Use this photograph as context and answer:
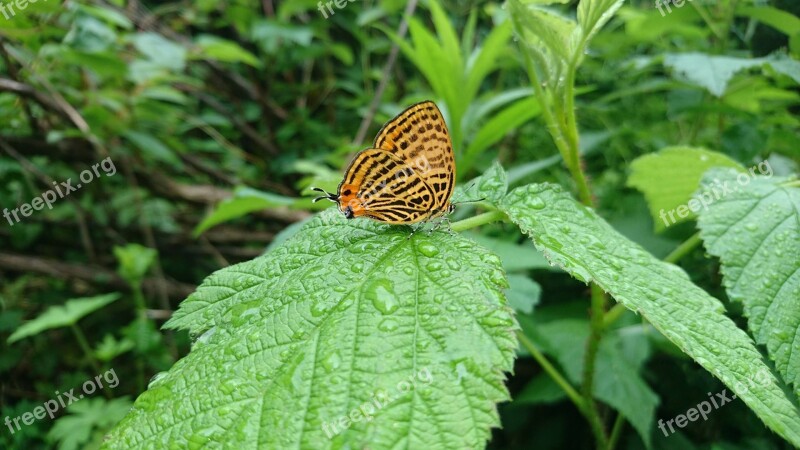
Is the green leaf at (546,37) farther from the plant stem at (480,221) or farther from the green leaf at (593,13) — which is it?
the plant stem at (480,221)

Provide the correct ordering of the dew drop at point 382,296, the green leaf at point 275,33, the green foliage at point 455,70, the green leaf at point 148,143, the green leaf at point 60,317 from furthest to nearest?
the green leaf at point 275,33
the green leaf at point 148,143
the green leaf at point 60,317
the green foliage at point 455,70
the dew drop at point 382,296

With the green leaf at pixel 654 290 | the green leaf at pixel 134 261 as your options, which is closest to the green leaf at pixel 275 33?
the green leaf at pixel 134 261

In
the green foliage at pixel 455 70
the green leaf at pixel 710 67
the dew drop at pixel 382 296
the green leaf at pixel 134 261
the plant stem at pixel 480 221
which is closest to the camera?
the dew drop at pixel 382 296

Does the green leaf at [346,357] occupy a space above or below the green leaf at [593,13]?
below

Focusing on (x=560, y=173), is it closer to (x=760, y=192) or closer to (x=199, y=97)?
(x=760, y=192)

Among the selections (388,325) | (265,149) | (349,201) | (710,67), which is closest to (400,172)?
(349,201)

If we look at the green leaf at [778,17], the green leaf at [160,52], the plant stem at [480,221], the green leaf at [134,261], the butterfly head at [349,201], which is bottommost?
the plant stem at [480,221]

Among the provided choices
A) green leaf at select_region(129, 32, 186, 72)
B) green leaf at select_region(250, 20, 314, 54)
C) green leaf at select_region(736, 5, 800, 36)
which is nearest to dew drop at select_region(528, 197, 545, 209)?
green leaf at select_region(736, 5, 800, 36)

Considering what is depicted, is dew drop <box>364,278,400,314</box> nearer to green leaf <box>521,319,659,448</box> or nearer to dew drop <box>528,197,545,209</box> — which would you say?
dew drop <box>528,197,545,209</box>

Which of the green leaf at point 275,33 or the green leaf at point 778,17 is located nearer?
the green leaf at point 778,17
